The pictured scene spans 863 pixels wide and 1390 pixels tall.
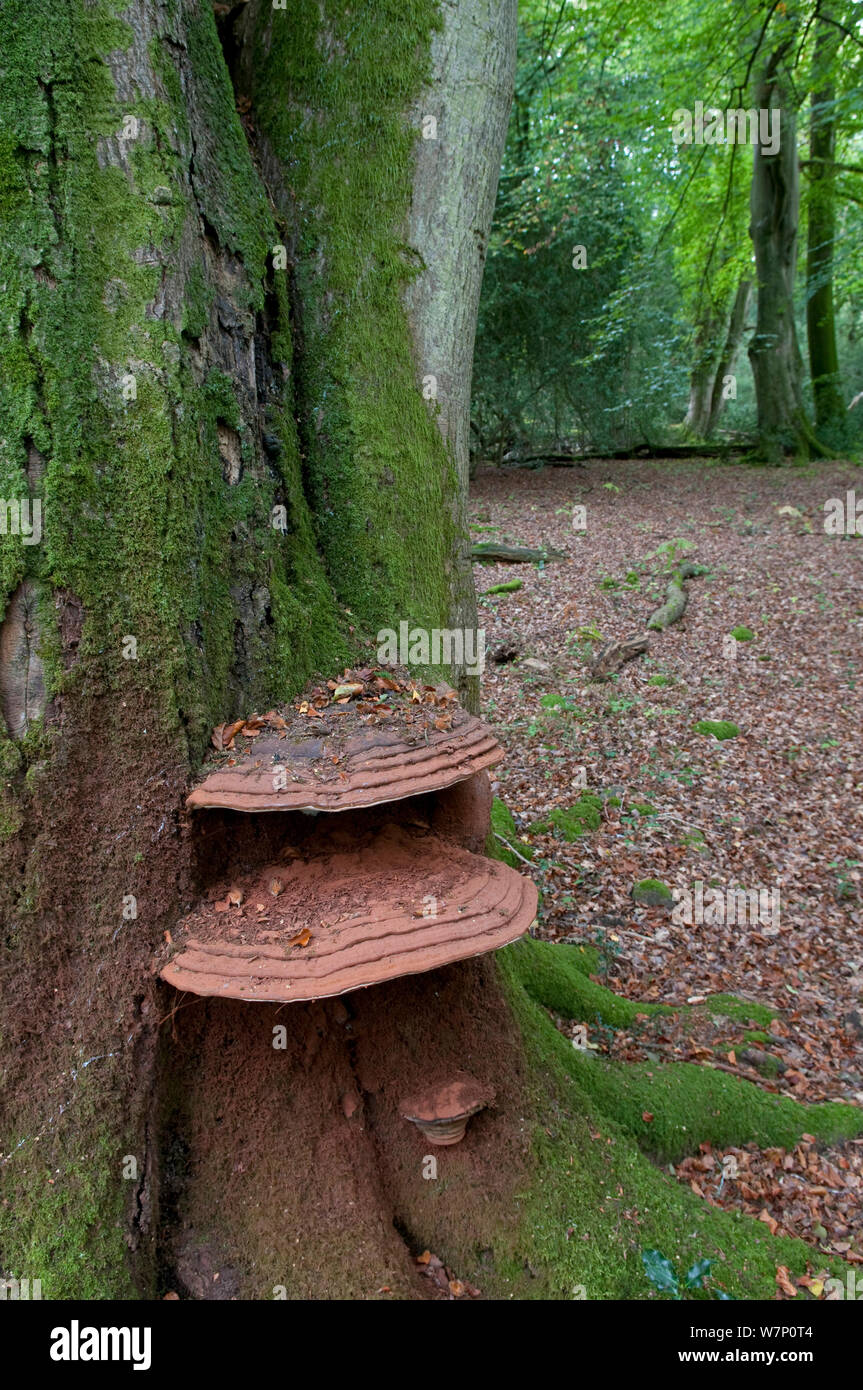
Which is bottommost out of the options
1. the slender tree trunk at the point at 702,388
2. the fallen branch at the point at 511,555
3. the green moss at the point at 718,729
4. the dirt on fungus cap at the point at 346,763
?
the green moss at the point at 718,729

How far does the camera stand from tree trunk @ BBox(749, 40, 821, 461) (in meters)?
16.4

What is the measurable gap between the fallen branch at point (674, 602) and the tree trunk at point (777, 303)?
8.77 m

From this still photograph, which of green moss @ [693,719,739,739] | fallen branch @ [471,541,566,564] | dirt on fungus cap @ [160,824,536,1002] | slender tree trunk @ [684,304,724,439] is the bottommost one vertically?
green moss @ [693,719,739,739]

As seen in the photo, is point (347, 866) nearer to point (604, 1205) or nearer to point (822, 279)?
point (604, 1205)

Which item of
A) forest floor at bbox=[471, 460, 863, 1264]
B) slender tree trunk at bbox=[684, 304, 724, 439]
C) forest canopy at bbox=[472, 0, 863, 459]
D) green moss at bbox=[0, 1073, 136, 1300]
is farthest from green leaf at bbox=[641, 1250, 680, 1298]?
slender tree trunk at bbox=[684, 304, 724, 439]

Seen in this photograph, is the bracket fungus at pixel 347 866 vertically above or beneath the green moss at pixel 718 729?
above

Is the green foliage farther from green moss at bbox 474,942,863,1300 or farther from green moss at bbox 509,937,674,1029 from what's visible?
green moss at bbox 509,937,674,1029

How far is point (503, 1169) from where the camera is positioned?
246 centimetres

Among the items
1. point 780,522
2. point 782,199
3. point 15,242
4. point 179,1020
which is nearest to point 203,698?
point 179,1020

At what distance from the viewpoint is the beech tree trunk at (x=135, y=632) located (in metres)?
1.97

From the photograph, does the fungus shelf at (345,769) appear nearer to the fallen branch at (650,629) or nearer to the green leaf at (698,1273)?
the green leaf at (698,1273)

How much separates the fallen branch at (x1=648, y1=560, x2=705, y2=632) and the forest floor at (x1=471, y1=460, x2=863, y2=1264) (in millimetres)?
155

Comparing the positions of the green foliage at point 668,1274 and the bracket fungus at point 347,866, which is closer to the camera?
the bracket fungus at point 347,866

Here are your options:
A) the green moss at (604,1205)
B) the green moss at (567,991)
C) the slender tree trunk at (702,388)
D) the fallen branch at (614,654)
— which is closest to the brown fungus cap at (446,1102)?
the green moss at (604,1205)
